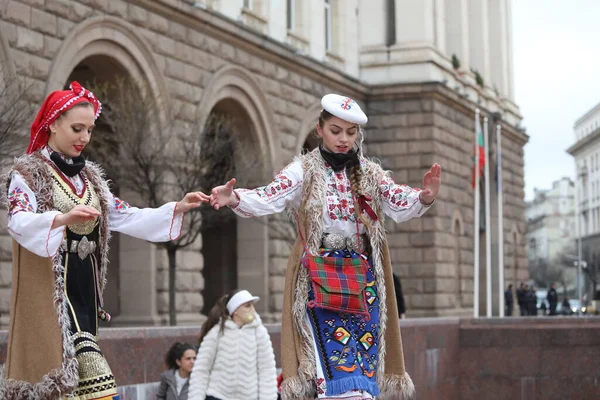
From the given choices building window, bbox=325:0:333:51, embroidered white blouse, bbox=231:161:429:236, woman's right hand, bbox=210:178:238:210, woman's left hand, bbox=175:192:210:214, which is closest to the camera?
woman's left hand, bbox=175:192:210:214

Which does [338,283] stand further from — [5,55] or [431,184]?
[5,55]

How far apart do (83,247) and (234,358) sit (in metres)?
5.09

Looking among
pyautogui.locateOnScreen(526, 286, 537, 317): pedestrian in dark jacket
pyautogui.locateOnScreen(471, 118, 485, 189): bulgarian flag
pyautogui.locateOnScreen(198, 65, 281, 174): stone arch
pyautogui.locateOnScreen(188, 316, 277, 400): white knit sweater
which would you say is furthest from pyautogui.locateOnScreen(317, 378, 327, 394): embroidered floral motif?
pyautogui.locateOnScreen(526, 286, 537, 317): pedestrian in dark jacket

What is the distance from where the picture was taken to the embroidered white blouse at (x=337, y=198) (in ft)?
24.8

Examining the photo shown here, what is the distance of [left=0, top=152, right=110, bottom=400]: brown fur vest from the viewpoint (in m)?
6.28

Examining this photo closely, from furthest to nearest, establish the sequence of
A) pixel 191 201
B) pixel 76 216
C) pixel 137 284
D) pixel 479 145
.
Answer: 1. pixel 479 145
2. pixel 137 284
3. pixel 191 201
4. pixel 76 216

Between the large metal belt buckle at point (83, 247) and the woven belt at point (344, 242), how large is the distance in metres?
1.53

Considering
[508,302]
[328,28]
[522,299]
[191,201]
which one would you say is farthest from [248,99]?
[191,201]

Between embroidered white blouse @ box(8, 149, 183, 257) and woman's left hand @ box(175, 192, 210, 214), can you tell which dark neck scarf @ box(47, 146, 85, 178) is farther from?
woman's left hand @ box(175, 192, 210, 214)

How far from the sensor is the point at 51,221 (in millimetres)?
6133

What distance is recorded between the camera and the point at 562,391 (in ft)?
52.9

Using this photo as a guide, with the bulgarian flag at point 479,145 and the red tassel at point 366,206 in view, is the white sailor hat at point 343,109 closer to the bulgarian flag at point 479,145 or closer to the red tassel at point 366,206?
the red tassel at point 366,206

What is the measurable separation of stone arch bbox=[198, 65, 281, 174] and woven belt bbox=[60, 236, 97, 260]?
63.0ft

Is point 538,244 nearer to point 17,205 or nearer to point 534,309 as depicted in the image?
Result: point 534,309
